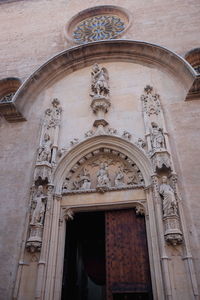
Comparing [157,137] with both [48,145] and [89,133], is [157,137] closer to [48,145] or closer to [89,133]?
[89,133]

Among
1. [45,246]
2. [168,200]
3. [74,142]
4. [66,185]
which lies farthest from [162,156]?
[45,246]

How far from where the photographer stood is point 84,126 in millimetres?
7953

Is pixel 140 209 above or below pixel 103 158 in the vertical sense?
below

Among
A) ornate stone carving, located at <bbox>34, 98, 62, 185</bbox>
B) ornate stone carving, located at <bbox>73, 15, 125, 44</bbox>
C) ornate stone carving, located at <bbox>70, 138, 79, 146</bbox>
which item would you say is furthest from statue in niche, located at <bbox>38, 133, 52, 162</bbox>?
ornate stone carving, located at <bbox>73, 15, 125, 44</bbox>

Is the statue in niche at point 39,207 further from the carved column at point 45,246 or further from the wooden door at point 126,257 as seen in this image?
the wooden door at point 126,257

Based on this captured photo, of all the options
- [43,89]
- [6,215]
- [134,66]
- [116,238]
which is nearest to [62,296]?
[116,238]

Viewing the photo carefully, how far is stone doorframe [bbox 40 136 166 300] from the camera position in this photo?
221 inches

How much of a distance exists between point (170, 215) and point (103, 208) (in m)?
1.80

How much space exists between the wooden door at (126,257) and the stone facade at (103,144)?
1.05ft

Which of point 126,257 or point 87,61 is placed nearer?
point 126,257

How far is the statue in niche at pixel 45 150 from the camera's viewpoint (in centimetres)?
723

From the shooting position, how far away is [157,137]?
697 centimetres

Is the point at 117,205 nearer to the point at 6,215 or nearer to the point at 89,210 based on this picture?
the point at 89,210

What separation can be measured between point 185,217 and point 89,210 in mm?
2403
